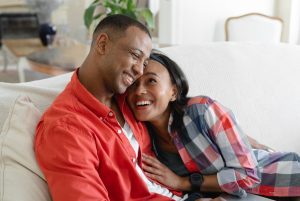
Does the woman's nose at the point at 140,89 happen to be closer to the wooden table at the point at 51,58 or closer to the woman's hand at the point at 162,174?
the woman's hand at the point at 162,174

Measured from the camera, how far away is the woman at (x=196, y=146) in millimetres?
1229

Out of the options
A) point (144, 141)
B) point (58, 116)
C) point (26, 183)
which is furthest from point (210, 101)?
point (26, 183)

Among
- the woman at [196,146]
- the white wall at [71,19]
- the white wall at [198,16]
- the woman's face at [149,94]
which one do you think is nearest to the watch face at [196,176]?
the woman at [196,146]

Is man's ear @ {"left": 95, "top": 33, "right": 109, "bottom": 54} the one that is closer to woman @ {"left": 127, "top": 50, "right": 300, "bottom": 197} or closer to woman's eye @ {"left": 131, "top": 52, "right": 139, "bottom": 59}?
woman's eye @ {"left": 131, "top": 52, "right": 139, "bottom": 59}

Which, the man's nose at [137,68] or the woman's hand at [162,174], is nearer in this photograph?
the man's nose at [137,68]

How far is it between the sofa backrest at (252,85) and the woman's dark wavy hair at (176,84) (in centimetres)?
28

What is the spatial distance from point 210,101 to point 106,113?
0.39m

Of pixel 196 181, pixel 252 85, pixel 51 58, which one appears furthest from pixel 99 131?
pixel 51 58

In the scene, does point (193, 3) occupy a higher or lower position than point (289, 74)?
higher

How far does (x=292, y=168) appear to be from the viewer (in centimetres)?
136

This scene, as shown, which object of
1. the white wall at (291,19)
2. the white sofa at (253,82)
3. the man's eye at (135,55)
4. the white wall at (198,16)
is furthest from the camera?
the white wall at (291,19)

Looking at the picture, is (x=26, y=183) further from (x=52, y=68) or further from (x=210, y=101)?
(x=52, y=68)

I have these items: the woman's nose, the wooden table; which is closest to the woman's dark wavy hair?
the woman's nose

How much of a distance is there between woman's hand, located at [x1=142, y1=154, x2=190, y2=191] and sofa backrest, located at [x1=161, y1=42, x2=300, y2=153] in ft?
1.44
